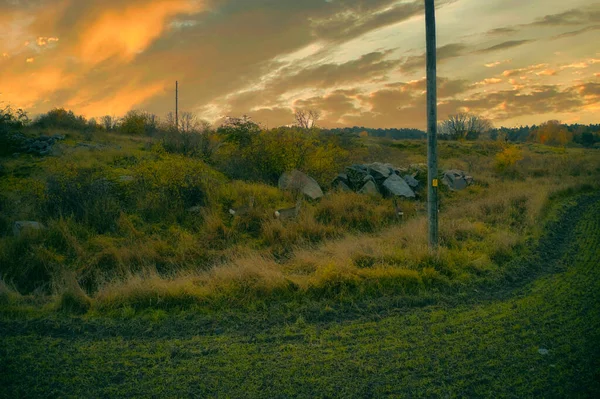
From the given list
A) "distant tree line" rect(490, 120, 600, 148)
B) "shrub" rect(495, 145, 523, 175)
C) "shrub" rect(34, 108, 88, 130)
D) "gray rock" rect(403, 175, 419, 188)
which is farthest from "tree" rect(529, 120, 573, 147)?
"shrub" rect(34, 108, 88, 130)

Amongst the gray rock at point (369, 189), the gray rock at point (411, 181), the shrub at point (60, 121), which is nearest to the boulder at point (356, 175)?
the gray rock at point (369, 189)

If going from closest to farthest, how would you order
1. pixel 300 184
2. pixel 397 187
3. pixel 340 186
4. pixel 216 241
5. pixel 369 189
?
→ pixel 216 241 → pixel 300 184 → pixel 369 189 → pixel 340 186 → pixel 397 187

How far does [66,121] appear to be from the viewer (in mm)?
34688

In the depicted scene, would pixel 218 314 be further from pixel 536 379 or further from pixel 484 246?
pixel 484 246

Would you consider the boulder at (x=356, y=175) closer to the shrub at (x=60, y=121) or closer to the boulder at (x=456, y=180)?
the boulder at (x=456, y=180)

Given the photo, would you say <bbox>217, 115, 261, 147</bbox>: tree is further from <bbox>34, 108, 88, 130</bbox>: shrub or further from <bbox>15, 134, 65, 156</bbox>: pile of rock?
<bbox>34, 108, 88, 130</bbox>: shrub

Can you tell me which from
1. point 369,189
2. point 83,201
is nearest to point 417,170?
point 369,189

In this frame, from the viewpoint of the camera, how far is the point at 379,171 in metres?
18.4

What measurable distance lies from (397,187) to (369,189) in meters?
1.52

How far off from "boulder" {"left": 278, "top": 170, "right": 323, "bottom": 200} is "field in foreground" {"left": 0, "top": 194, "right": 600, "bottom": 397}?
8921mm

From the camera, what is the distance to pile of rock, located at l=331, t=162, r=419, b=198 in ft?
55.9

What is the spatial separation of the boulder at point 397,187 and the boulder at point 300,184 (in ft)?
11.1

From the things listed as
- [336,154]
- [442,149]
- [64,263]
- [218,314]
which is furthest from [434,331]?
[442,149]

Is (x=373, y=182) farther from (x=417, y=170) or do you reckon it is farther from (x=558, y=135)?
(x=558, y=135)
